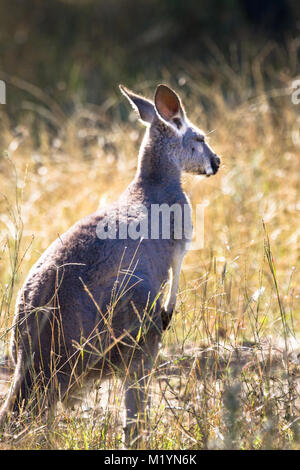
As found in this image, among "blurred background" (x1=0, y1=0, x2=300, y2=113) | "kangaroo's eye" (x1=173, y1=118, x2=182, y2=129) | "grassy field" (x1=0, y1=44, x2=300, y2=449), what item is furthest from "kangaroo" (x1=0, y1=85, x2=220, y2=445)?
"blurred background" (x1=0, y1=0, x2=300, y2=113)

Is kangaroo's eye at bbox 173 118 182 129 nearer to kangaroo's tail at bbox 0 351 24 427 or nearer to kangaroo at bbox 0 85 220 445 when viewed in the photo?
kangaroo at bbox 0 85 220 445

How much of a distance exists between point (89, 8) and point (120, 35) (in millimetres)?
874

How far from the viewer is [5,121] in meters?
8.05

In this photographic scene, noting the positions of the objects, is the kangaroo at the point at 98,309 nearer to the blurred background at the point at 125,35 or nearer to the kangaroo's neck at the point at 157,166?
the kangaroo's neck at the point at 157,166

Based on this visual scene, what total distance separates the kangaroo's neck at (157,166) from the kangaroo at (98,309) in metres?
0.17

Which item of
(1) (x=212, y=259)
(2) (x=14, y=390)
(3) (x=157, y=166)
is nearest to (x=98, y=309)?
(2) (x=14, y=390)

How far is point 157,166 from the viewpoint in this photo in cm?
383

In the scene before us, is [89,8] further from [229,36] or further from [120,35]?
[229,36]

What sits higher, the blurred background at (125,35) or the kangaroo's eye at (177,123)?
the blurred background at (125,35)

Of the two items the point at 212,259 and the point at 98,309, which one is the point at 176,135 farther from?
the point at 98,309

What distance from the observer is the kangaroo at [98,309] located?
9.30 feet

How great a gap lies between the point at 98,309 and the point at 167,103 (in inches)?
55.0

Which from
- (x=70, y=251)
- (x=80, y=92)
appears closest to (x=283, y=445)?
(x=70, y=251)

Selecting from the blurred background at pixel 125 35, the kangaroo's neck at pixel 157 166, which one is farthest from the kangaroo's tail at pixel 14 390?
the blurred background at pixel 125 35
